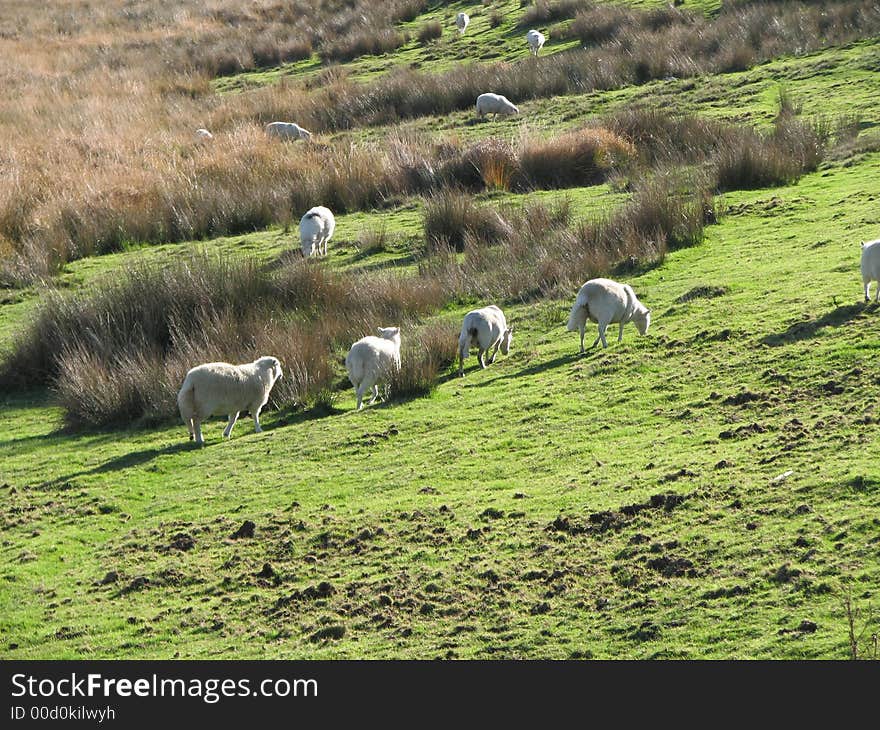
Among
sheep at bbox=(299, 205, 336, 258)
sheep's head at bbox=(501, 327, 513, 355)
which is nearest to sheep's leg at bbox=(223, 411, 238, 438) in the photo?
sheep's head at bbox=(501, 327, 513, 355)

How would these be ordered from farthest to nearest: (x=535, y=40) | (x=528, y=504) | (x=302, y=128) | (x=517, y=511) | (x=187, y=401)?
(x=535, y=40), (x=302, y=128), (x=187, y=401), (x=528, y=504), (x=517, y=511)

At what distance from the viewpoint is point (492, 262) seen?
19.0 meters

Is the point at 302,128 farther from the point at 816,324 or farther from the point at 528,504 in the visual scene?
the point at 528,504

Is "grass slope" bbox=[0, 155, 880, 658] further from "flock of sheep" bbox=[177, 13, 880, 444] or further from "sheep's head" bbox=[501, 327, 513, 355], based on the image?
"flock of sheep" bbox=[177, 13, 880, 444]

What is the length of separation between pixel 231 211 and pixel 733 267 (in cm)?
1083

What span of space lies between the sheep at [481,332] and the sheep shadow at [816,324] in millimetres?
3057

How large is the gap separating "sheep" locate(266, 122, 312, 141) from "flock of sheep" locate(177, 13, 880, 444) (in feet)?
51.5

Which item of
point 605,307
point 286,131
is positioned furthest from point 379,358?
point 286,131

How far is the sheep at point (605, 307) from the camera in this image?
14008 millimetres

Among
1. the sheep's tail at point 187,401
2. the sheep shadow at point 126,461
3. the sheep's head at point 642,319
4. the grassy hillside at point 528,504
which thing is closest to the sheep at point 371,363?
the grassy hillside at point 528,504

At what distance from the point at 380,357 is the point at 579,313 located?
2310mm

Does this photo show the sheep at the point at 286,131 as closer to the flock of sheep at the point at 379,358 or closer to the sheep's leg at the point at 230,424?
the flock of sheep at the point at 379,358

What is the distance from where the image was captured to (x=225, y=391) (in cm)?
1308

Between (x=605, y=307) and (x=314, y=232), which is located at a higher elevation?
(x=314, y=232)
